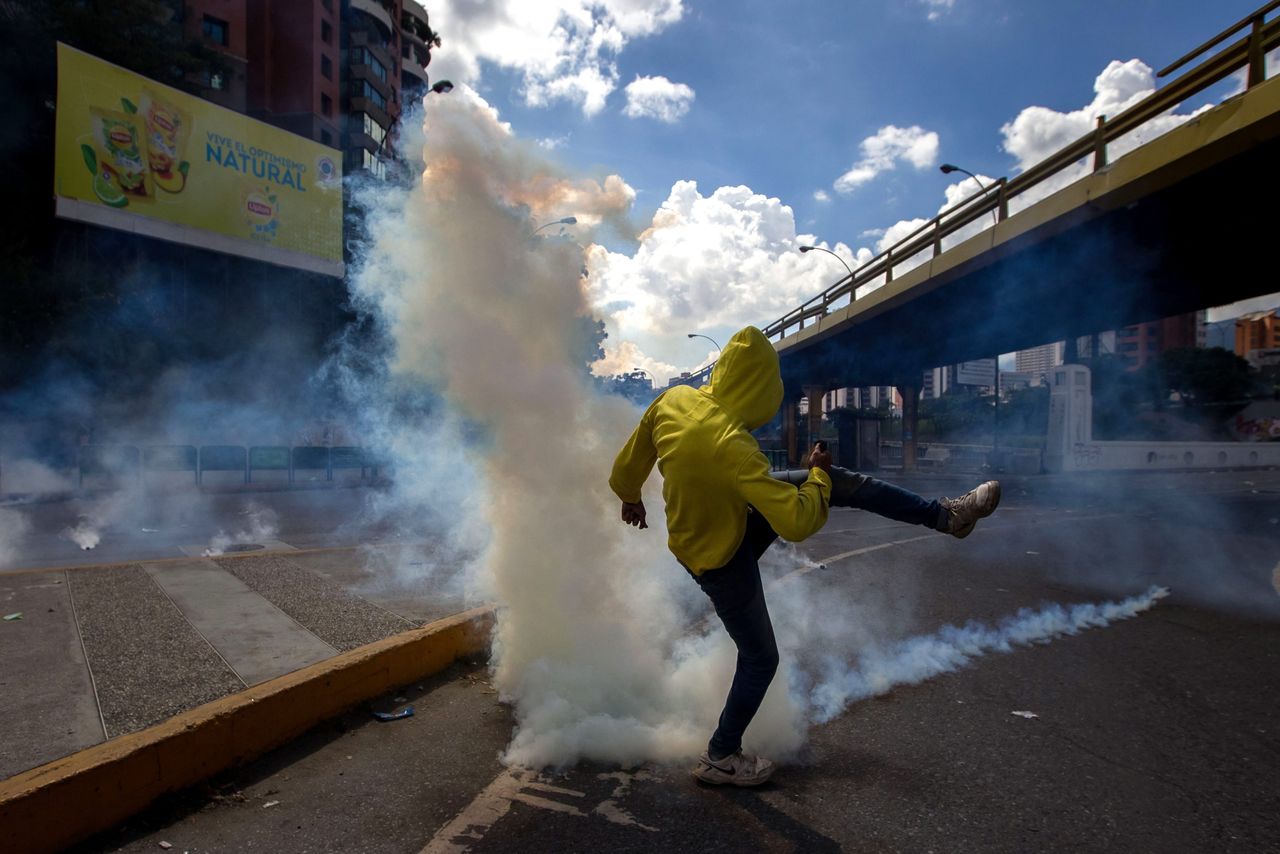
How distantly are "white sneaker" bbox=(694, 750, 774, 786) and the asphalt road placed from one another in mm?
49

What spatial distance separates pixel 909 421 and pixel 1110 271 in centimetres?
1702

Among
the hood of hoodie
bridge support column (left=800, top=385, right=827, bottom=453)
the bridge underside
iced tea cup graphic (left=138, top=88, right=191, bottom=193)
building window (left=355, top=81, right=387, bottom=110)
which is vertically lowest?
the hood of hoodie

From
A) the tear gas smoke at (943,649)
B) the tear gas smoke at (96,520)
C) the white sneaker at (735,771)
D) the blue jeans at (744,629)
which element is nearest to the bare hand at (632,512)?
the blue jeans at (744,629)

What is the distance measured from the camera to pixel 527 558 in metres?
3.74

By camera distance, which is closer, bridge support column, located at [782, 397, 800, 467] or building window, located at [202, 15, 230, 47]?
bridge support column, located at [782, 397, 800, 467]

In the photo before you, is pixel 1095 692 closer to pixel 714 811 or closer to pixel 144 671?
pixel 714 811

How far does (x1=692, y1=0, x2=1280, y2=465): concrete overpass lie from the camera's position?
8.05 metres

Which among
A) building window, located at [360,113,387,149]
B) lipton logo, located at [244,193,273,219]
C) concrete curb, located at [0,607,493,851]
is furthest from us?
building window, located at [360,113,387,149]

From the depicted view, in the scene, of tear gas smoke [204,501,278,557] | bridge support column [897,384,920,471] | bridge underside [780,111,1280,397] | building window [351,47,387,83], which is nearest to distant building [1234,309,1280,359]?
bridge support column [897,384,920,471]

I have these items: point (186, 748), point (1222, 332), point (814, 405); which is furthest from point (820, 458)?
point (1222, 332)

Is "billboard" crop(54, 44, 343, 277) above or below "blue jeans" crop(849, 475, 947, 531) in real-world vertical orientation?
above

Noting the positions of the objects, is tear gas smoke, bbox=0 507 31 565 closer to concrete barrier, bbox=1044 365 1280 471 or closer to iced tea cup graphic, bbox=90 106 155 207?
iced tea cup graphic, bbox=90 106 155 207

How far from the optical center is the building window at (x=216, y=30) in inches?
1340

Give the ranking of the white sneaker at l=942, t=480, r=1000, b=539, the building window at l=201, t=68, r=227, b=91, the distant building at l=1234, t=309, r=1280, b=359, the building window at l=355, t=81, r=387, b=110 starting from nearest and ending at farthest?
the white sneaker at l=942, t=480, r=1000, b=539, the building window at l=201, t=68, r=227, b=91, the building window at l=355, t=81, r=387, b=110, the distant building at l=1234, t=309, r=1280, b=359
